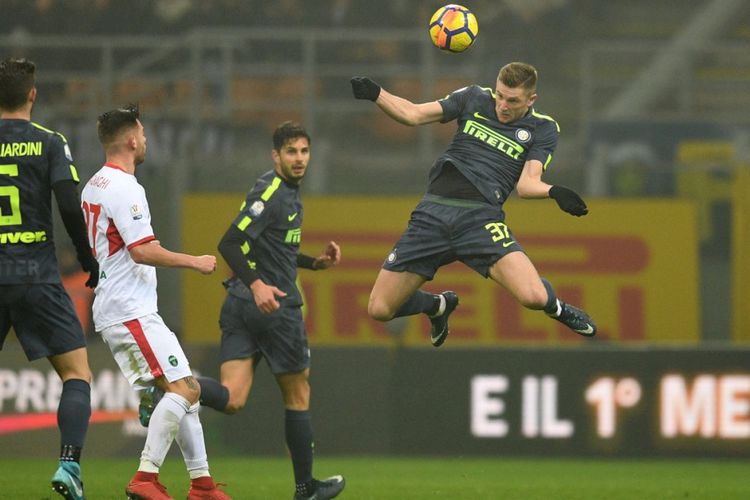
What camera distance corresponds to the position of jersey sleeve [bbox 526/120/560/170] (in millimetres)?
7711

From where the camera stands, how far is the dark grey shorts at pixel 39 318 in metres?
6.48

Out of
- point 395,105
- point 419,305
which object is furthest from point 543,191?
point 419,305

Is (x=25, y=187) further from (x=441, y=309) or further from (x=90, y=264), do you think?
(x=441, y=309)

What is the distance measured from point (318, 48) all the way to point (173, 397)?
31.3 ft

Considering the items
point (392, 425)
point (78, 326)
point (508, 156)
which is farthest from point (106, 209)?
point (392, 425)

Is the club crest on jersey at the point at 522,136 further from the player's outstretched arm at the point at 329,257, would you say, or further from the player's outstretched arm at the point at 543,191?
the player's outstretched arm at the point at 329,257

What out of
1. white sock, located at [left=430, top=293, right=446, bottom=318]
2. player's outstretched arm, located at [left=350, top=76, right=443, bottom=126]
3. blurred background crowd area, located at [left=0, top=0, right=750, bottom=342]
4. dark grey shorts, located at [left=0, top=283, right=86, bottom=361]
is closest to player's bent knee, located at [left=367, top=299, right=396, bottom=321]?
white sock, located at [left=430, top=293, right=446, bottom=318]

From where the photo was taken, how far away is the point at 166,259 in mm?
6324

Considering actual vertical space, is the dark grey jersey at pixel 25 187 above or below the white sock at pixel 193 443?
above

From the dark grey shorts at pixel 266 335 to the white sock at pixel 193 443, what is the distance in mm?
885

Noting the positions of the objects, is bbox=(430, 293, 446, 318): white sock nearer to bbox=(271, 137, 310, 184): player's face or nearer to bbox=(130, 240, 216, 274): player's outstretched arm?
bbox=(271, 137, 310, 184): player's face

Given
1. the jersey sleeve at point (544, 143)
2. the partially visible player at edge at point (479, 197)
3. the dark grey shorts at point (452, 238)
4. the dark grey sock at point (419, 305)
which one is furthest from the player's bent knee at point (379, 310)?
the jersey sleeve at point (544, 143)

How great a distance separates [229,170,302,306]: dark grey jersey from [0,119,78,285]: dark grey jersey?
1.38 m

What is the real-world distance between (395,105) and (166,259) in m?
1.74
